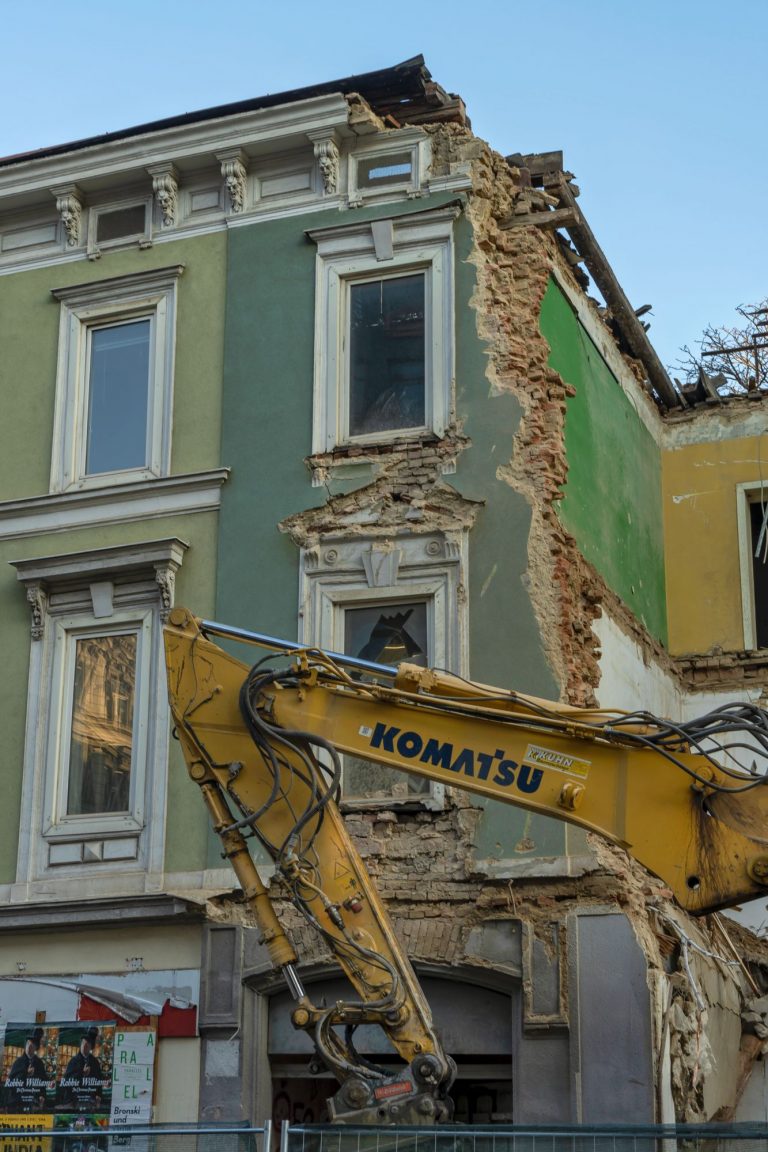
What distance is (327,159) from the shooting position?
14.9 meters

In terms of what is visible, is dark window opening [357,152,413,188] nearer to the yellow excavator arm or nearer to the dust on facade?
the dust on facade

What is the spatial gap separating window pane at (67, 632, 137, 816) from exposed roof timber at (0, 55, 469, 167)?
4913 mm

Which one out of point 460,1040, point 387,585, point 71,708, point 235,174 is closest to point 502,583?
point 387,585

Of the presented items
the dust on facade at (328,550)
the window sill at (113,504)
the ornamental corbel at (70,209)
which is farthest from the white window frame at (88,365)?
the ornamental corbel at (70,209)

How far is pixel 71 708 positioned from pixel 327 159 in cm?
544

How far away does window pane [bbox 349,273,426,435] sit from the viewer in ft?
47.1

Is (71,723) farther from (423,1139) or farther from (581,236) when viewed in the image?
(423,1139)

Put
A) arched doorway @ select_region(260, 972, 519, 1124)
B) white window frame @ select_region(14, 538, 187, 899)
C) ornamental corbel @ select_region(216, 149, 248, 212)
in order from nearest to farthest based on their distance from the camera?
1. arched doorway @ select_region(260, 972, 519, 1124)
2. white window frame @ select_region(14, 538, 187, 899)
3. ornamental corbel @ select_region(216, 149, 248, 212)

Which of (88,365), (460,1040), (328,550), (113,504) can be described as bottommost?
(460,1040)

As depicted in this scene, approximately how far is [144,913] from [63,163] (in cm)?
714

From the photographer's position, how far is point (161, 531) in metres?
14.6

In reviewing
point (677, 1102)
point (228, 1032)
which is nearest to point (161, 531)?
point (228, 1032)

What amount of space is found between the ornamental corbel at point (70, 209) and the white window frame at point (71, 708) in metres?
3.36

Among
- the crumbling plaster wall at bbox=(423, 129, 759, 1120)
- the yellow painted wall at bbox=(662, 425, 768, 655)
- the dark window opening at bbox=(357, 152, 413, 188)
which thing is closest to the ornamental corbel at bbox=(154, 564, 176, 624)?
the crumbling plaster wall at bbox=(423, 129, 759, 1120)
